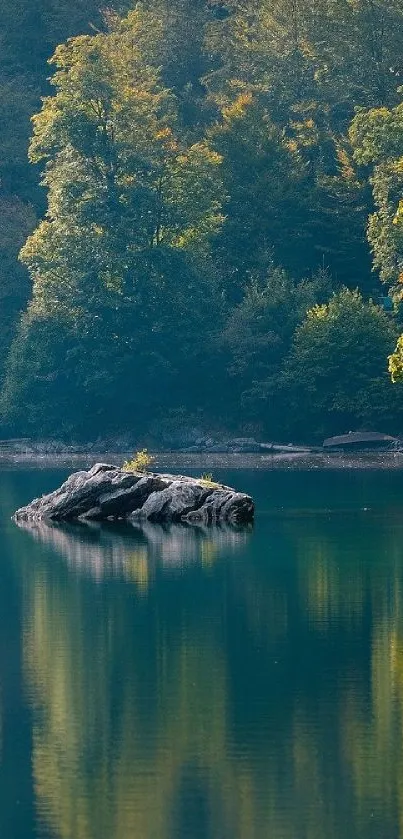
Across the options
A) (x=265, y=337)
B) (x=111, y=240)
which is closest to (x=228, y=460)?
(x=265, y=337)

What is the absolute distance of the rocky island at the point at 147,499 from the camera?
4656 cm

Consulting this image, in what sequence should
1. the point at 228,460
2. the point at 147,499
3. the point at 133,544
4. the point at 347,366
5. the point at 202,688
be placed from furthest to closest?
the point at 347,366, the point at 228,460, the point at 147,499, the point at 133,544, the point at 202,688

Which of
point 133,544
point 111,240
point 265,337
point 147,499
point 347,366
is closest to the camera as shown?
point 133,544

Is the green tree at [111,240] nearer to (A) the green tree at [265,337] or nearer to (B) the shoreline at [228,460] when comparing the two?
(A) the green tree at [265,337]

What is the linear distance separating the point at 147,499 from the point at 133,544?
6074 millimetres

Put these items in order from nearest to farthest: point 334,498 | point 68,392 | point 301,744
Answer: point 301,744 → point 334,498 → point 68,392

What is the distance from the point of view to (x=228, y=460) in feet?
265

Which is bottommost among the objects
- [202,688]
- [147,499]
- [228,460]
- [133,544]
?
[202,688]

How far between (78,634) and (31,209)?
74541 mm

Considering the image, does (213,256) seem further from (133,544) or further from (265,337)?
(133,544)

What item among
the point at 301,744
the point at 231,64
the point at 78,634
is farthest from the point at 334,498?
the point at 231,64

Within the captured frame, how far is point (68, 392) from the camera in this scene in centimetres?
9288

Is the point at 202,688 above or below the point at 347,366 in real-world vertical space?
below

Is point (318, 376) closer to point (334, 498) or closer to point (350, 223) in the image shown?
point (350, 223)
